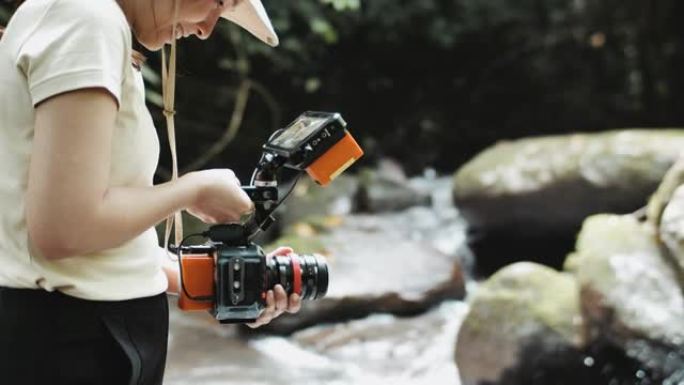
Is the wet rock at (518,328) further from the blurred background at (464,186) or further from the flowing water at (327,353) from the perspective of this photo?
the flowing water at (327,353)

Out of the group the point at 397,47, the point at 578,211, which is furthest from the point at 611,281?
the point at 397,47

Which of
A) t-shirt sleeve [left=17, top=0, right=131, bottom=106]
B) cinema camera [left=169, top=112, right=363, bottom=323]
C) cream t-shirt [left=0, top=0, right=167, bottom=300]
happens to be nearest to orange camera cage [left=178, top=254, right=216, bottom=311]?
cinema camera [left=169, top=112, right=363, bottom=323]

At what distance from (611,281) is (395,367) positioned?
1.17 m

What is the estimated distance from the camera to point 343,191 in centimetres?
684

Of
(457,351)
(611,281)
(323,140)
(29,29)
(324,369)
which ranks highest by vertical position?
(29,29)

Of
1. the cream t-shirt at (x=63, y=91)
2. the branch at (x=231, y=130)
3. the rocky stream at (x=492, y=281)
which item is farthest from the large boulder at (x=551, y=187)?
the cream t-shirt at (x=63, y=91)

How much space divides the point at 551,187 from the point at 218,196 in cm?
450

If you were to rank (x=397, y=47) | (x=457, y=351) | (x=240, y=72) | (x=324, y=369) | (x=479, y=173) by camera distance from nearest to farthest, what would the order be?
(x=457, y=351), (x=324, y=369), (x=479, y=173), (x=240, y=72), (x=397, y=47)

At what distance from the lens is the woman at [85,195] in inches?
37.8

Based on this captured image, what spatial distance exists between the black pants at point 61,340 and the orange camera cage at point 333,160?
324 mm

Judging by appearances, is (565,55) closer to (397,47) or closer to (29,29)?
(397,47)

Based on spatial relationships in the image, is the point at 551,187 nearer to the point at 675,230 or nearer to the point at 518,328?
the point at 675,230

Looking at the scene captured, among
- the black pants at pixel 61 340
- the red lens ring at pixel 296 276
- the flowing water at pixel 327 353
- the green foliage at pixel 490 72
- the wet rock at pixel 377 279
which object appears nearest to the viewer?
the black pants at pixel 61 340

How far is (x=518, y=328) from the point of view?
3.39 metres
